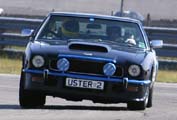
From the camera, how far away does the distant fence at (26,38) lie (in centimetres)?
2328

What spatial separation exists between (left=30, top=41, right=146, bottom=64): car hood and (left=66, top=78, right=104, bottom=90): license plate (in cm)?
37

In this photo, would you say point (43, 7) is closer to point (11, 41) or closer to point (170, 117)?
point (11, 41)

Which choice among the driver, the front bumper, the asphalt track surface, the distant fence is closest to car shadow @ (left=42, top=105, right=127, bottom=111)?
the asphalt track surface

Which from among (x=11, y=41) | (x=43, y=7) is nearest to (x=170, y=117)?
(x=11, y=41)

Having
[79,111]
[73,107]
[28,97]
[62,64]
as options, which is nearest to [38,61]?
[62,64]

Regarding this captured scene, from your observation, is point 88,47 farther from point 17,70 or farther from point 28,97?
point 17,70

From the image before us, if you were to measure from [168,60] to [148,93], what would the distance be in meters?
11.1

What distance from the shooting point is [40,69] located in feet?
35.9

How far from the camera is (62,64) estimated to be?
10898 mm

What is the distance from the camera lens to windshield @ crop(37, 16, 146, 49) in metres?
12.0

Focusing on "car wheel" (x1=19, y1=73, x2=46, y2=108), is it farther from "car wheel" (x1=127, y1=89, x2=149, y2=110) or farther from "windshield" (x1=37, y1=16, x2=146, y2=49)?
"car wheel" (x1=127, y1=89, x2=149, y2=110)

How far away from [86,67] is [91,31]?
4.22 feet

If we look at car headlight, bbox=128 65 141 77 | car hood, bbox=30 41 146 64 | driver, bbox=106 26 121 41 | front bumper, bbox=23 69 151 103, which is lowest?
front bumper, bbox=23 69 151 103

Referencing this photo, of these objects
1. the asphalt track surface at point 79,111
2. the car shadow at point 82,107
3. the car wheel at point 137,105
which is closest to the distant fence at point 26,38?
the asphalt track surface at point 79,111
